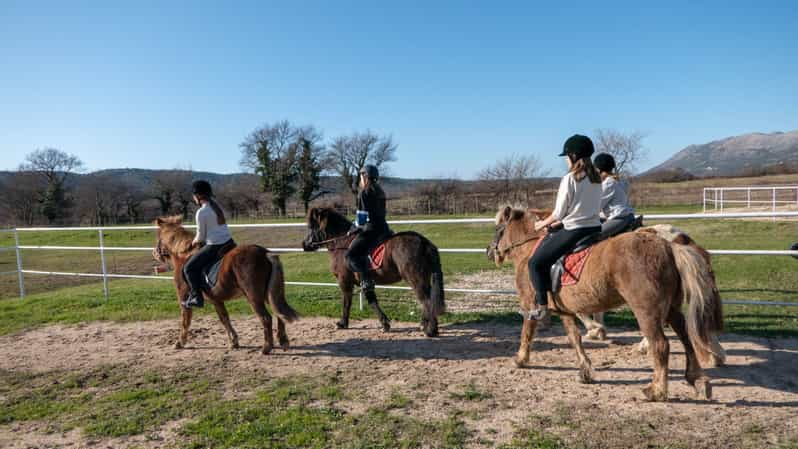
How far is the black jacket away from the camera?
20.9 feet

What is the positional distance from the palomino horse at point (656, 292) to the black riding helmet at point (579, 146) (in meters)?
0.84

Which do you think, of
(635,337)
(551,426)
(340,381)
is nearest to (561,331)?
(635,337)

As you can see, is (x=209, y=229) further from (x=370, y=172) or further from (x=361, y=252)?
(x=370, y=172)

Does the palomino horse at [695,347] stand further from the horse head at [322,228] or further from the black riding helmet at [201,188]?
the black riding helmet at [201,188]

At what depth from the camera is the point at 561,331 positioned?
6.29 m

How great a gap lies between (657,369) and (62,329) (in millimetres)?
9154

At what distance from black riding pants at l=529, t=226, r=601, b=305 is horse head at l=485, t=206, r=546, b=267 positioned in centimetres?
62

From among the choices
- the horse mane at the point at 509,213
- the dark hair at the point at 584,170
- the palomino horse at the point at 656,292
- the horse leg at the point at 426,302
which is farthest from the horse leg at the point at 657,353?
the horse leg at the point at 426,302

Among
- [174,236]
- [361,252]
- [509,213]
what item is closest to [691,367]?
[509,213]

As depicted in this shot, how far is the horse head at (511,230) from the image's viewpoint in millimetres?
5215

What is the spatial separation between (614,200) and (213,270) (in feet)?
16.9

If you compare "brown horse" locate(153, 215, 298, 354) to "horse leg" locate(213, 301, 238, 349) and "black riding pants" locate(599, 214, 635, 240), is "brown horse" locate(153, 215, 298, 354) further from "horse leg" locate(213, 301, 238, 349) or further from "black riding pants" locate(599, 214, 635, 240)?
"black riding pants" locate(599, 214, 635, 240)

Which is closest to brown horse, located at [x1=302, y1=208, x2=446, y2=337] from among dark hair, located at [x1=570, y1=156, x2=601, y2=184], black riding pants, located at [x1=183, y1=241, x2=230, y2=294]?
black riding pants, located at [x1=183, y1=241, x2=230, y2=294]

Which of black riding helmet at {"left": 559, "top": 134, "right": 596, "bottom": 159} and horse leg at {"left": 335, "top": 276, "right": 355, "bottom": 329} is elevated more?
black riding helmet at {"left": 559, "top": 134, "right": 596, "bottom": 159}
